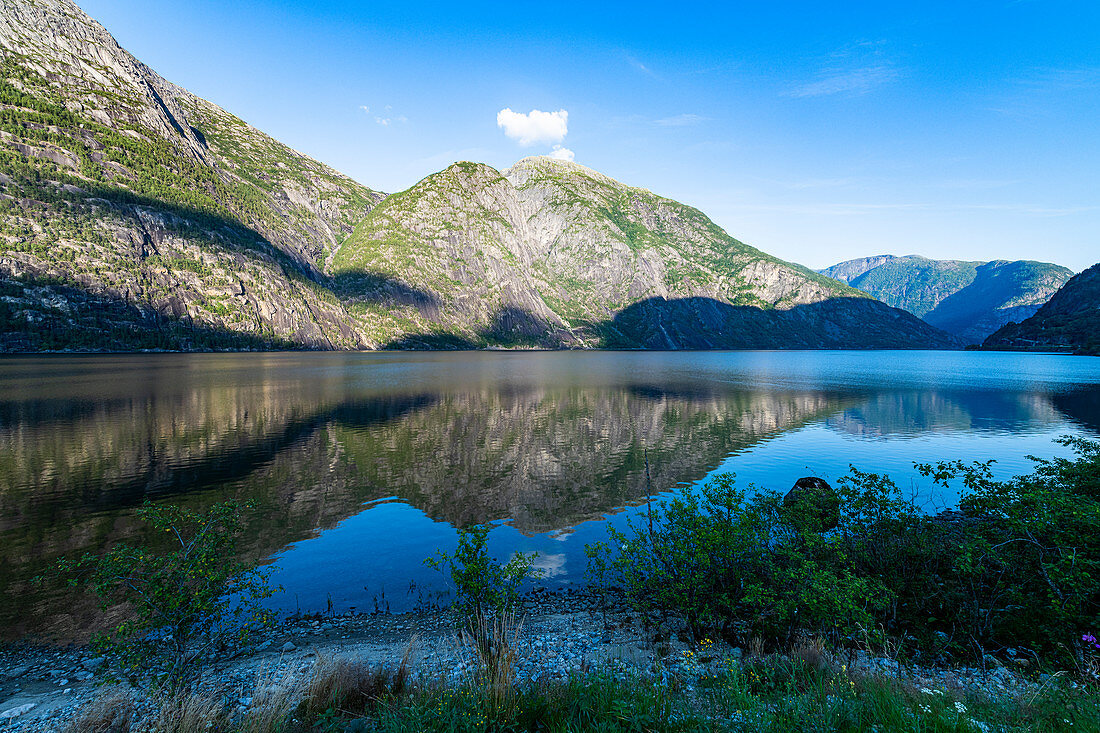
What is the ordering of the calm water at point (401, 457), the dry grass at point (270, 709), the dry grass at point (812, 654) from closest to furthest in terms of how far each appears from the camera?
1. the dry grass at point (270, 709)
2. the dry grass at point (812, 654)
3. the calm water at point (401, 457)

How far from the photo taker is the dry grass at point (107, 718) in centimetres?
991

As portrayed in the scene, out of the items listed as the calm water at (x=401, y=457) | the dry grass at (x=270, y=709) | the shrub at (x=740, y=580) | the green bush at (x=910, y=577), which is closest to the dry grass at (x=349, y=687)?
the dry grass at (x=270, y=709)

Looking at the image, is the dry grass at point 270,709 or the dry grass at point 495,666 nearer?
the dry grass at point 270,709

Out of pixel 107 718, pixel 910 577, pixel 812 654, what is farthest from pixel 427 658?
pixel 910 577

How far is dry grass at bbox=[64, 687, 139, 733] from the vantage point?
9.91 meters

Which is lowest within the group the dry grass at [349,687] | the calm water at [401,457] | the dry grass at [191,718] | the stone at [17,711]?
the calm water at [401,457]

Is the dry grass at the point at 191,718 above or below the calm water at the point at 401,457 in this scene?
above

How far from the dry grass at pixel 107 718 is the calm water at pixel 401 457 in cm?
955

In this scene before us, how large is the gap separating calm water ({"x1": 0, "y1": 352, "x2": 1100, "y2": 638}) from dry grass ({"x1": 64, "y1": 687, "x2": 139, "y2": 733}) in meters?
9.55

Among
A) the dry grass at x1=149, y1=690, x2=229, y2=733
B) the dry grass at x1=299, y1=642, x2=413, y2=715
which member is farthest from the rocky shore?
the dry grass at x1=149, y1=690, x2=229, y2=733

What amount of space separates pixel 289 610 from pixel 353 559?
5170 mm

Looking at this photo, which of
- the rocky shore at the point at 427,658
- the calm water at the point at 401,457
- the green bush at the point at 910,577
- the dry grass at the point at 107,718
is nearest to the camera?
the dry grass at the point at 107,718

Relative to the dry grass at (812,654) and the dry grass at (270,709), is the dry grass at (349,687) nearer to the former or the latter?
the dry grass at (270,709)

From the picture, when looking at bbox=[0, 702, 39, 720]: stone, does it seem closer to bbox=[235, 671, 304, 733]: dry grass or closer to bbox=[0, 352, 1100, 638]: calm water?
bbox=[0, 352, 1100, 638]: calm water
